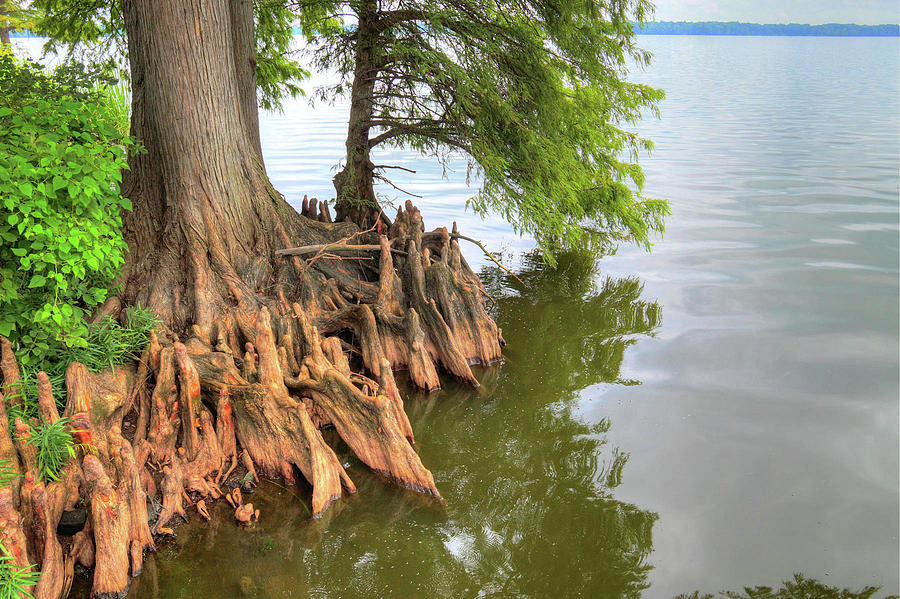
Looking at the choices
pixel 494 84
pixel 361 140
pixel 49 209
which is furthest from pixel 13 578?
pixel 361 140

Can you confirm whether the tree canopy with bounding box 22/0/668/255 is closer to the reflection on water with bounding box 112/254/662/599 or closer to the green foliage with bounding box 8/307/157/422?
the reflection on water with bounding box 112/254/662/599

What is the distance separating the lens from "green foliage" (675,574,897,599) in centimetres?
472

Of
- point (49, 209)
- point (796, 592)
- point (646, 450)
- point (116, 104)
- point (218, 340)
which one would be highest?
point (116, 104)

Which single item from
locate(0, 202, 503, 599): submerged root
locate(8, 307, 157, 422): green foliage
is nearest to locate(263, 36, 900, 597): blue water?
locate(0, 202, 503, 599): submerged root

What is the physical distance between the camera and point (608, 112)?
985 centimetres

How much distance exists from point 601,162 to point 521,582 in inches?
267

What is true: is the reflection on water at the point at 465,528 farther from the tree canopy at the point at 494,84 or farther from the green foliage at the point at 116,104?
the green foliage at the point at 116,104

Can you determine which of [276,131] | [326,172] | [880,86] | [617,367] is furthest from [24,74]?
[880,86]

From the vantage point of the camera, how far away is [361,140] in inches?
374

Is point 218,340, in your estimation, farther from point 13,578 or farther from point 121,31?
point 121,31

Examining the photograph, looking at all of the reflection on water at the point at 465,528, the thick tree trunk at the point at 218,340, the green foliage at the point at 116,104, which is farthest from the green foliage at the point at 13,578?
the green foliage at the point at 116,104

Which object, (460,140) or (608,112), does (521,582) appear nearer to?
(460,140)

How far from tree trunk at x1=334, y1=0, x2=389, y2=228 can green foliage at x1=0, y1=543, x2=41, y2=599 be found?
19.2ft

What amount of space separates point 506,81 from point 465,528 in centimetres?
546
